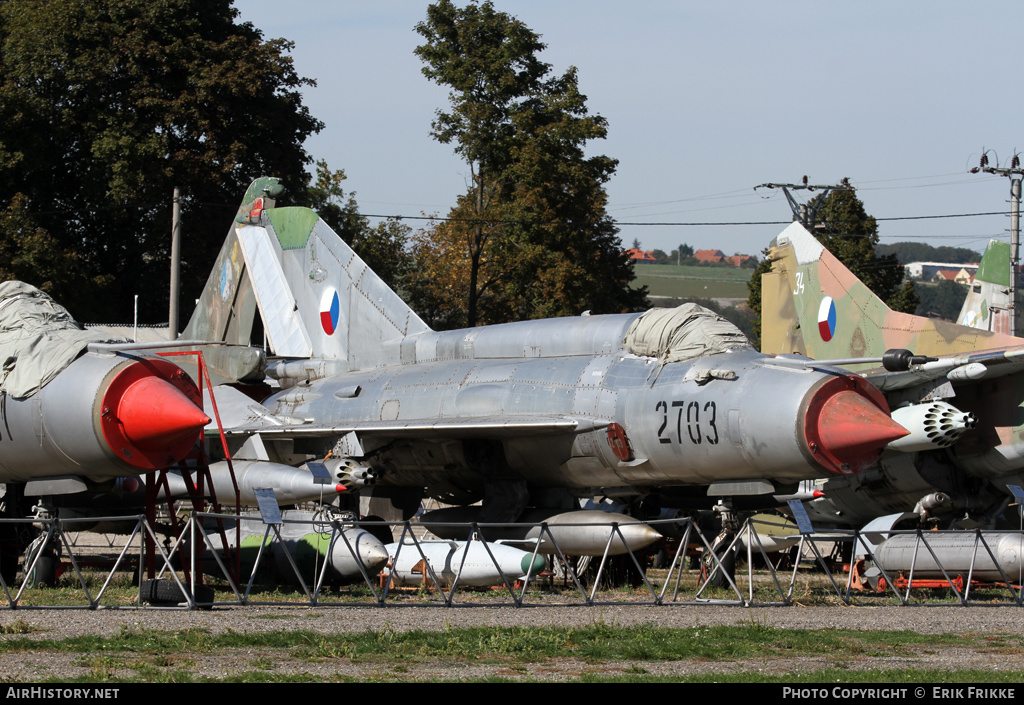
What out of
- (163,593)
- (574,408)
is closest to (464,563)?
(574,408)

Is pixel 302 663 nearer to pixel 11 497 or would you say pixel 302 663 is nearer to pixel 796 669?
pixel 796 669

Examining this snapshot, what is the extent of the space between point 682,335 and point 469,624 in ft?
19.3

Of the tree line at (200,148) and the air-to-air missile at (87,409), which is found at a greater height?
the tree line at (200,148)

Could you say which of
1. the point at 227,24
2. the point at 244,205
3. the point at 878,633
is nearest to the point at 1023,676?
the point at 878,633

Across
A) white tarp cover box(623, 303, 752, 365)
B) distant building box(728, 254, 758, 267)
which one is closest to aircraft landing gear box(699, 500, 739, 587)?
white tarp cover box(623, 303, 752, 365)

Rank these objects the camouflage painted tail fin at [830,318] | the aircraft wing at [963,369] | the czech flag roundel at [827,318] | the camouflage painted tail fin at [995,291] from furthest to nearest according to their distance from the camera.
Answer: the camouflage painted tail fin at [995,291]
the czech flag roundel at [827,318]
the camouflage painted tail fin at [830,318]
the aircraft wing at [963,369]

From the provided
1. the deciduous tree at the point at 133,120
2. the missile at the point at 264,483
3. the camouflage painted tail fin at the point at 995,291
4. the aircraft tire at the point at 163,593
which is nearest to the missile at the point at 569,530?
the missile at the point at 264,483

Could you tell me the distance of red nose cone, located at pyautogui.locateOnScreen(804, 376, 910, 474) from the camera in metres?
13.0

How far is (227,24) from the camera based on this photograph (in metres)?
40.6

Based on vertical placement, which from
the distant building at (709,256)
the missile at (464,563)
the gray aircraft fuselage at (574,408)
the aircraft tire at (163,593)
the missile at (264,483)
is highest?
the distant building at (709,256)

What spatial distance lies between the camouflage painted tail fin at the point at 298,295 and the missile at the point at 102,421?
25.2 feet

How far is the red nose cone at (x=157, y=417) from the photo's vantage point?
1200 cm

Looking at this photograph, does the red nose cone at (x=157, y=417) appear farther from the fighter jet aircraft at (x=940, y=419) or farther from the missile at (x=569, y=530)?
the fighter jet aircraft at (x=940, y=419)

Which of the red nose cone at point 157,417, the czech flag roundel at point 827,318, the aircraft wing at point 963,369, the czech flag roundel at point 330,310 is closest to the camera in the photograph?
the red nose cone at point 157,417
